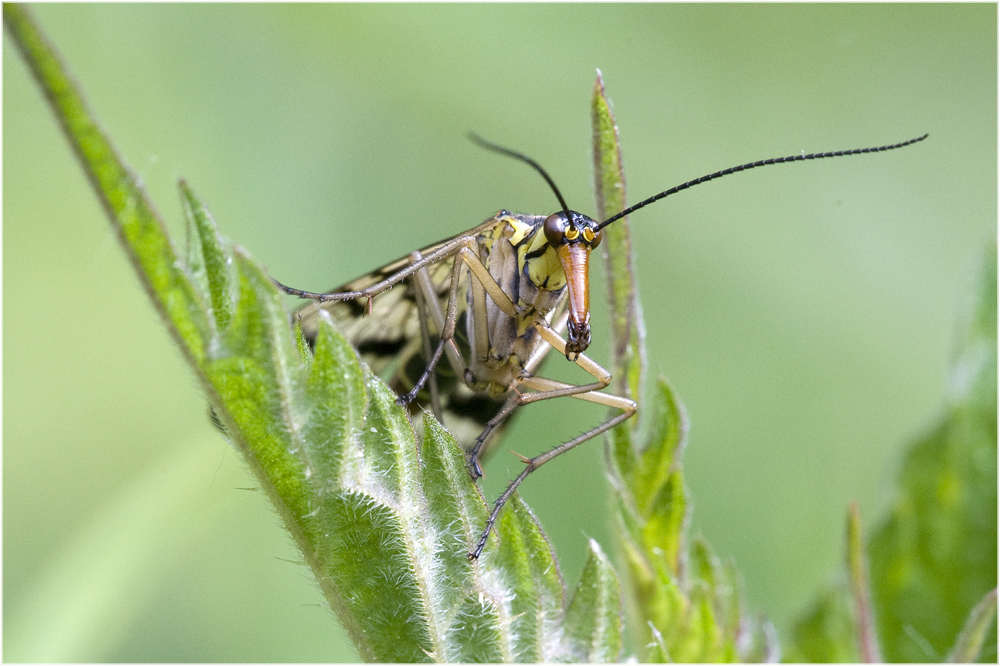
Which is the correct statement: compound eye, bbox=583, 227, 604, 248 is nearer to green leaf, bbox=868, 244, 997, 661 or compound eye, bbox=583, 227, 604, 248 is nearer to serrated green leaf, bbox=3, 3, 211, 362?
green leaf, bbox=868, 244, 997, 661

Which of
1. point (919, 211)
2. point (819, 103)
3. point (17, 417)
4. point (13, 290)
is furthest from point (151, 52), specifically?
point (919, 211)

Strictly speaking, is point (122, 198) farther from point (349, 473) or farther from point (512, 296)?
point (512, 296)

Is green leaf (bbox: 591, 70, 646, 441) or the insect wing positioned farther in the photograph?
the insect wing

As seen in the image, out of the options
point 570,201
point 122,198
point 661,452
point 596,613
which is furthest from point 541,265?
point 570,201

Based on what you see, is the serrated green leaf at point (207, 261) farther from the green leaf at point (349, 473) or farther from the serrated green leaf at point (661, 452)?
the serrated green leaf at point (661, 452)

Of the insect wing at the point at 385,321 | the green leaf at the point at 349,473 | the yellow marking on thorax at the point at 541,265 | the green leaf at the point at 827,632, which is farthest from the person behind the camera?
the insect wing at the point at 385,321

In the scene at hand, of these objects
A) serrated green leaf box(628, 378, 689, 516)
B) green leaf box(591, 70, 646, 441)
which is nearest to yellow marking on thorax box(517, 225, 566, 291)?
green leaf box(591, 70, 646, 441)

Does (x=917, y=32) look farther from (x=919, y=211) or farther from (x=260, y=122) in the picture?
(x=260, y=122)

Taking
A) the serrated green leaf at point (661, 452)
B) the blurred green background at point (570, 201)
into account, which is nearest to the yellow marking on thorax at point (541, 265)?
the serrated green leaf at point (661, 452)
